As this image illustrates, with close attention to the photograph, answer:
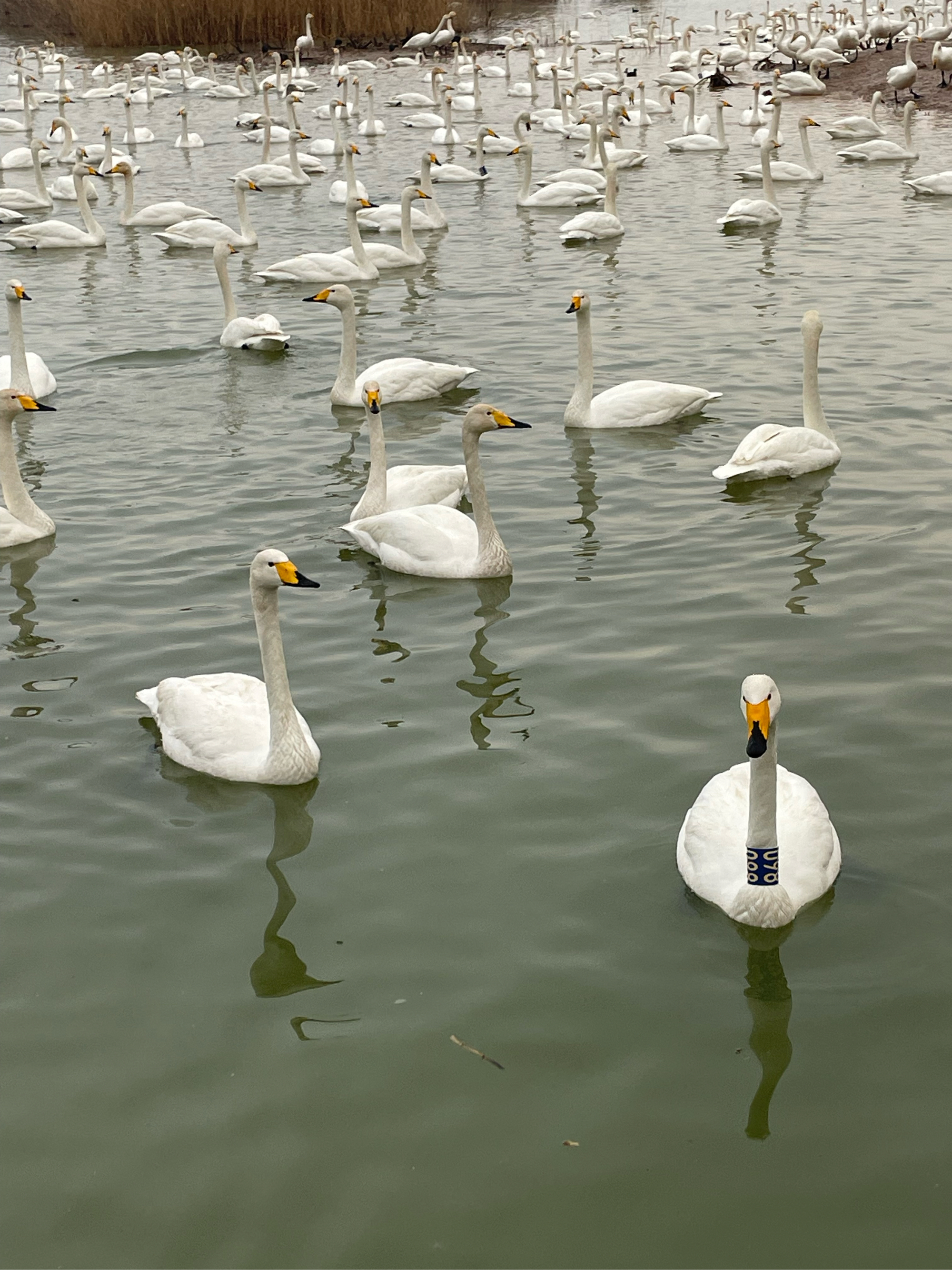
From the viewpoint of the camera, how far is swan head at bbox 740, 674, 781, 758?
509 cm

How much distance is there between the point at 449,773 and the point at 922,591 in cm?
329

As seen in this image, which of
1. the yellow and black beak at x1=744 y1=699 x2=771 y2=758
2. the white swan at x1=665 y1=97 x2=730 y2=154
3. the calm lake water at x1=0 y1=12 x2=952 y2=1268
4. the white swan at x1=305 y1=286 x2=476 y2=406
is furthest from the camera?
the white swan at x1=665 y1=97 x2=730 y2=154

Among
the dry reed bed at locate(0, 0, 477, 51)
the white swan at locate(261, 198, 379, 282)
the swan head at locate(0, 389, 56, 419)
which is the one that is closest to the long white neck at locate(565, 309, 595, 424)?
the swan head at locate(0, 389, 56, 419)

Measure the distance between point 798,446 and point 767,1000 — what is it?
5.77m

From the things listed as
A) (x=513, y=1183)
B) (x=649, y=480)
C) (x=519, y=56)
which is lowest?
(x=513, y=1183)

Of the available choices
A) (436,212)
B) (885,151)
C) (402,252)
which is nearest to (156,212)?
(436,212)

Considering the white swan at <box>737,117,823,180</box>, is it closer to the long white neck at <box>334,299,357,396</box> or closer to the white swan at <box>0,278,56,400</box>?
the long white neck at <box>334,299,357,396</box>

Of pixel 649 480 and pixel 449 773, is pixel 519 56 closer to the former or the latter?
pixel 649 480

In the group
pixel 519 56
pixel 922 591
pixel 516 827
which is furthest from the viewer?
pixel 519 56

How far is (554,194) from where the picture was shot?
75.2 ft

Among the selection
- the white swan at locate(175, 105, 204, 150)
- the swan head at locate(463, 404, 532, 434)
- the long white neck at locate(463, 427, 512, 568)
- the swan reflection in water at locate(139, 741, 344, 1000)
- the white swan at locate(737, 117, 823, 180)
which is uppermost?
the white swan at locate(175, 105, 204, 150)

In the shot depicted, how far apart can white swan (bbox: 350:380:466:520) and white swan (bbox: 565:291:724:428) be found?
168 centimetres

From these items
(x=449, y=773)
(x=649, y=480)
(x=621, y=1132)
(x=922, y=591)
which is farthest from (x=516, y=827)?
(x=649, y=480)

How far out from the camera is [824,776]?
6.69m
